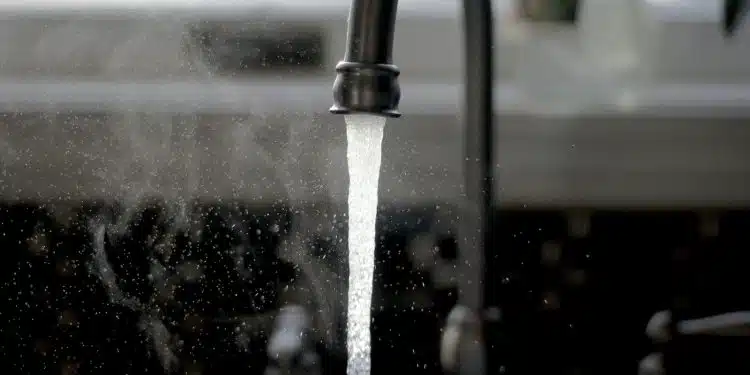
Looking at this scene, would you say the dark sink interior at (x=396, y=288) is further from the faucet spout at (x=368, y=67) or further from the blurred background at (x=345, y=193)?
the faucet spout at (x=368, y=67)

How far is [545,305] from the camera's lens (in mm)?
502

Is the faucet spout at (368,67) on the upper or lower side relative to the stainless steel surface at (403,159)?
upper

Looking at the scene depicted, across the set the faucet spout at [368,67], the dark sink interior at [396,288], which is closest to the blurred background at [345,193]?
the dark sink interior at [396,288]

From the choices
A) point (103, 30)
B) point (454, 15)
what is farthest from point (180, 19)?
point (454, 15)

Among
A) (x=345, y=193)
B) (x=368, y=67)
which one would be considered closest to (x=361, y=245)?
(x=345, y=193)

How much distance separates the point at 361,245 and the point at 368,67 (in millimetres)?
183

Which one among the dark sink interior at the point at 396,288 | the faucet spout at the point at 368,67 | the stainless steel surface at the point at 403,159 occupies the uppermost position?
the faucet spout at the point at 368,67

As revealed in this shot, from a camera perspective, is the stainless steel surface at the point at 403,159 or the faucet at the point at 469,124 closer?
the faucet at the point at 469,124

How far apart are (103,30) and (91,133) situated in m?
0.08

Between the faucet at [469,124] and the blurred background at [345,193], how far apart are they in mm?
19

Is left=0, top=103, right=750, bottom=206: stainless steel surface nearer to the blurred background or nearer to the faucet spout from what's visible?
the blurred background

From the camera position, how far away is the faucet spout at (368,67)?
337 mm

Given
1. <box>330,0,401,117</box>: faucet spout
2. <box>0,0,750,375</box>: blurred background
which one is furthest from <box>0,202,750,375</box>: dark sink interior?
<box>330,0,401,117</box>: faucet spout

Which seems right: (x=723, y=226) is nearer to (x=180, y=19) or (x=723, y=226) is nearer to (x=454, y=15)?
(x=454, y=15)
